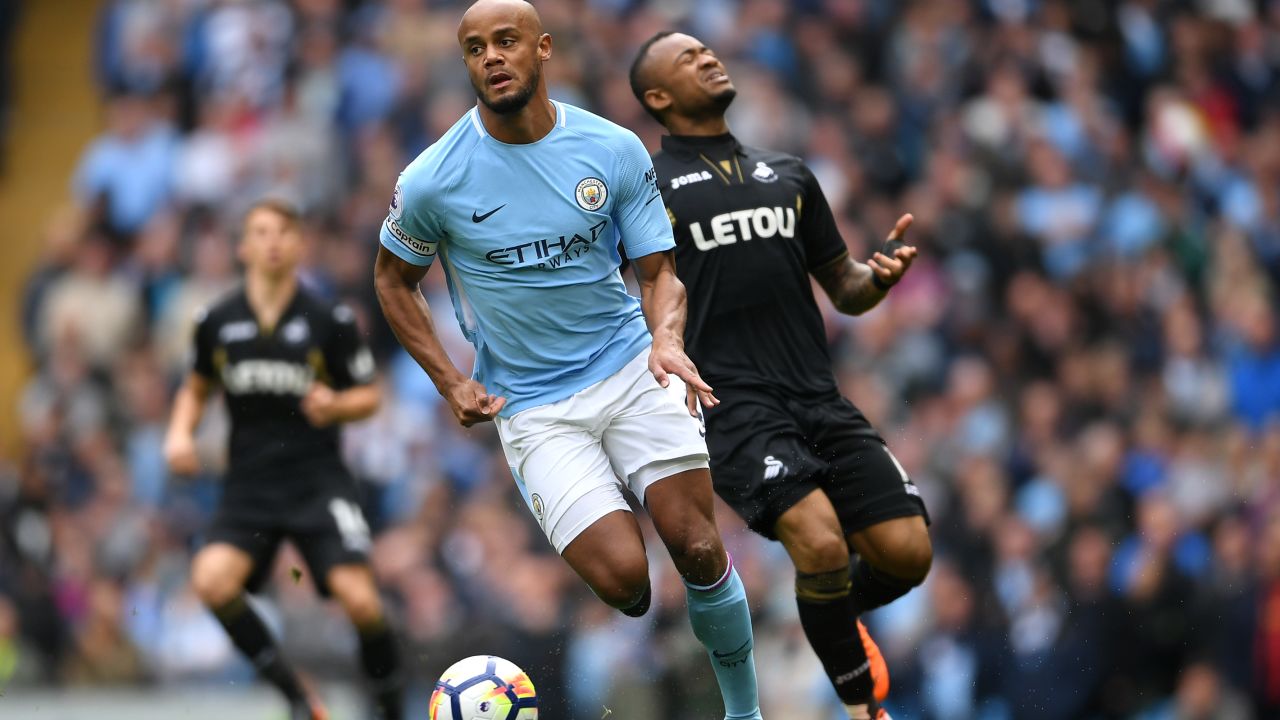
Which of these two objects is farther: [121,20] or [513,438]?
[121,20]

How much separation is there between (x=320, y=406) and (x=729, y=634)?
10.2 ft

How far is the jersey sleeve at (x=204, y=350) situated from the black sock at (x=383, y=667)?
182cm

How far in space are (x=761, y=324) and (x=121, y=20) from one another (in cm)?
1201

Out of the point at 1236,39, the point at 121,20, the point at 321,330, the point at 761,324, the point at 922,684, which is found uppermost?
the point at 121,20

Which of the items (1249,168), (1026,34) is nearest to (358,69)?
(1026,34)

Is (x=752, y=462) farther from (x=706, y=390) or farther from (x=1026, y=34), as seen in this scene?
(x=1026, y=34)

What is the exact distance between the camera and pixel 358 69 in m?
17.5

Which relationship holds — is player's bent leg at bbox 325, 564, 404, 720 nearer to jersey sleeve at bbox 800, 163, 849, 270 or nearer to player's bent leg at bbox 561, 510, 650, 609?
player's bent leg at bbox 561, 510, 650, 609

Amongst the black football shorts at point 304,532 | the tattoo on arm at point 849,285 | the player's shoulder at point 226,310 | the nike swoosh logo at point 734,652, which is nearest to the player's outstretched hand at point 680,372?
the nike swoosh logo at point 734,652

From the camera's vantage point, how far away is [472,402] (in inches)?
307

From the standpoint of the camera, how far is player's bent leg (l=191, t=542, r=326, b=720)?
10.2m

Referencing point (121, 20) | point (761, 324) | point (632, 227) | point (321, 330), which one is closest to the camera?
point (632, 227)

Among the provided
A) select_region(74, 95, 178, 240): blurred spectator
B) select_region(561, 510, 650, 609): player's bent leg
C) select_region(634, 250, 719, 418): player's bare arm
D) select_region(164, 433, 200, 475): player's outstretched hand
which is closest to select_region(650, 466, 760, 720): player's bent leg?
select_region(561, 510, 650, 609): player's bent leg

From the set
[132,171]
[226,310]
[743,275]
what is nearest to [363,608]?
[226,310]
